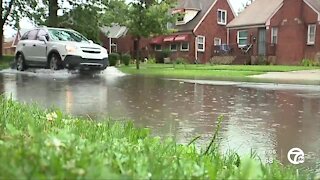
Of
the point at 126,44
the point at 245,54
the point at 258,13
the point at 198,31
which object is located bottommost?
the point at 245,54

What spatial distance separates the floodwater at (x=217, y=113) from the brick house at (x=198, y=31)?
3703 centimetres

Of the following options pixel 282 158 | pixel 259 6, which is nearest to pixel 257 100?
pixel 282 158

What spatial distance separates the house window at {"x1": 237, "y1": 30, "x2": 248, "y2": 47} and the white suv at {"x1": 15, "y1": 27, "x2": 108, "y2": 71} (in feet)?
96.5

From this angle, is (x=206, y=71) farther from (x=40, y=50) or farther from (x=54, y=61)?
(x=40, y=50)

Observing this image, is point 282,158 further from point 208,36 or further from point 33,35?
point 208,36

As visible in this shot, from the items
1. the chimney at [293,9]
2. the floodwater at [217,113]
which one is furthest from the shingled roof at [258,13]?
the floodwater at [217,113]

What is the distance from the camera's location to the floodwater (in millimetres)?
5629

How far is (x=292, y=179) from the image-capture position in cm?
304

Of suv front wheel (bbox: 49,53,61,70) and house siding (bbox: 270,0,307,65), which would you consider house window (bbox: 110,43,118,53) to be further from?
suv front wheel (bbox: 49,53,61,70)

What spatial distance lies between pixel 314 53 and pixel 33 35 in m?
24.8

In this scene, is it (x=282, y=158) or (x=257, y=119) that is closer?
(x=282, y=158)

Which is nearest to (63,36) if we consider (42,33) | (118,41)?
(42,33)

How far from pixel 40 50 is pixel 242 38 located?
31.0 meters

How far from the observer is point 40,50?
56.7 ft
